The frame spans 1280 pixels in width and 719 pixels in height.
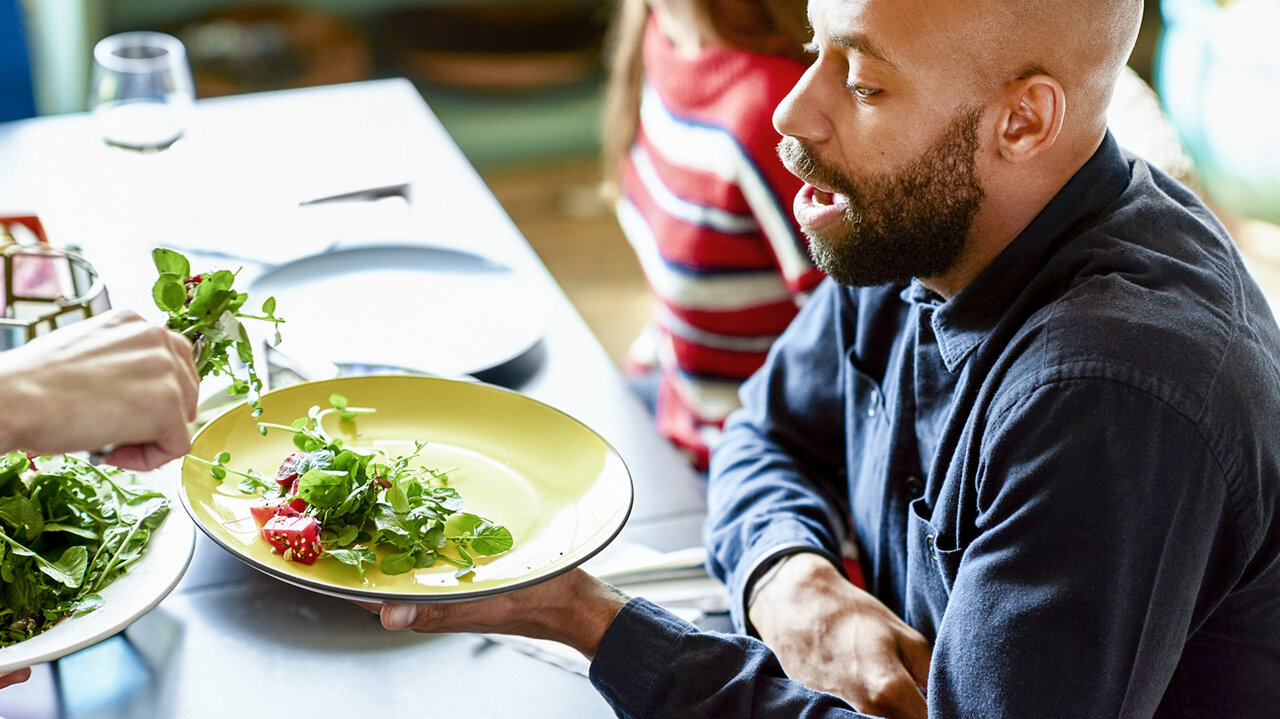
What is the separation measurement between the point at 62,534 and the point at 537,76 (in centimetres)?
315

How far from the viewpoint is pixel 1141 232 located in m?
0.99

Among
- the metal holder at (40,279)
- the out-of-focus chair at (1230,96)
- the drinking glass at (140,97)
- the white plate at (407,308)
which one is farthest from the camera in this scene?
the out-of-focus chair at (1230,96)

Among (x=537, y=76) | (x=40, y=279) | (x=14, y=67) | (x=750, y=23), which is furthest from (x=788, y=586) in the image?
(x=537, y=76)

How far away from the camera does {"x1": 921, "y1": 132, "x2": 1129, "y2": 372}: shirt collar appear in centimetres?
102

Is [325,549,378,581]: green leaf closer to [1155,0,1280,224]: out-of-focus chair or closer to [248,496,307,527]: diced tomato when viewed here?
[248,496,307,527]: diced tomato

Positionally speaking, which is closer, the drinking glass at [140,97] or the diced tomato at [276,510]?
the diced tomato at [276,510]

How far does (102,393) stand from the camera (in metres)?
0.85

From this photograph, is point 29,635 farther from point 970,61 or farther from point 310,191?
point 310,191

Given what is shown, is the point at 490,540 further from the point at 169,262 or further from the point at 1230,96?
the point at 1230,96

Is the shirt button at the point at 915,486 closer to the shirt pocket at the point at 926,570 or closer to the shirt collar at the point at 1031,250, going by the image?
the shirt pocket at the point at 926,570

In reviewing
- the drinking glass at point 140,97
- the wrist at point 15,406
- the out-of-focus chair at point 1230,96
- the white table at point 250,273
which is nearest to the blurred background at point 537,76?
the out-of-focus chair at point 1230,96

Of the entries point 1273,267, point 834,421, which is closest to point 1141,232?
point 834,421

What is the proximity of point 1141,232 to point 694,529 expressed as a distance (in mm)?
478

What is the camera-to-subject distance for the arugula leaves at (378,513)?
93 centimetres
